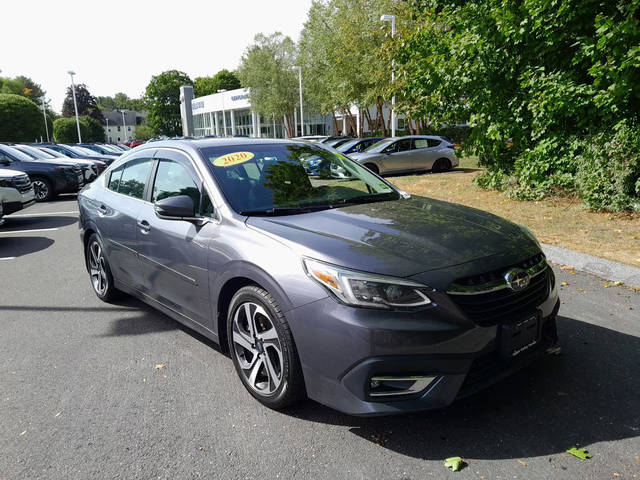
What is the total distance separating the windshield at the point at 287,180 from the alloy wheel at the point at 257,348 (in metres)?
0.72

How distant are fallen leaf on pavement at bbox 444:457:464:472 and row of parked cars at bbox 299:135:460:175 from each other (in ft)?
52.6

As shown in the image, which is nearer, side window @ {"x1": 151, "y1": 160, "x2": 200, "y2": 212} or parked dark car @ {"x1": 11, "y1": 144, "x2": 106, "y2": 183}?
side window @ {"x1": 151, "y1": 160, "x2": 200, "y2": 212}

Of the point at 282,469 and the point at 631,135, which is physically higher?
the point at 631,135

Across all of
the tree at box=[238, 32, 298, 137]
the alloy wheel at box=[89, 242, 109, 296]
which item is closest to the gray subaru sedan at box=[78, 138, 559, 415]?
the alloy wheel at box=[89, 242, 109, 296]

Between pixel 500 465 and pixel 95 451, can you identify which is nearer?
pixel 500 465

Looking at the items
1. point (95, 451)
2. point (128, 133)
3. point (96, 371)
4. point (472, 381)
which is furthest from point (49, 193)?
point (128, 133)

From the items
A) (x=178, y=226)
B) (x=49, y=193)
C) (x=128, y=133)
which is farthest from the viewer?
(x=128, y=133)

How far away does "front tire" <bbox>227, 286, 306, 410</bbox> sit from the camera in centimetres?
289

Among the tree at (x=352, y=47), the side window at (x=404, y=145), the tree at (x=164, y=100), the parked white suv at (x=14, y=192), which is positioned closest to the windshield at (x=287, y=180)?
the parked white suv at (x=14, y=192)

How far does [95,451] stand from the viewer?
2793mm

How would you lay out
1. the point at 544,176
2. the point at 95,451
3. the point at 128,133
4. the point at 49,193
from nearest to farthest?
the point at 95,451, the point at 544,176, the point at 49,193, the point at 128,133

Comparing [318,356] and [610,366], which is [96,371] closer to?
[318,356]

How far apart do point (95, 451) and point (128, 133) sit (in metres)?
162

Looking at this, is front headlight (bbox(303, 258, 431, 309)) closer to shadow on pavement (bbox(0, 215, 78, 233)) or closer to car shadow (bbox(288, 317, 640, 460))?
car shadow (bbox(288, 317, 640, 460))
